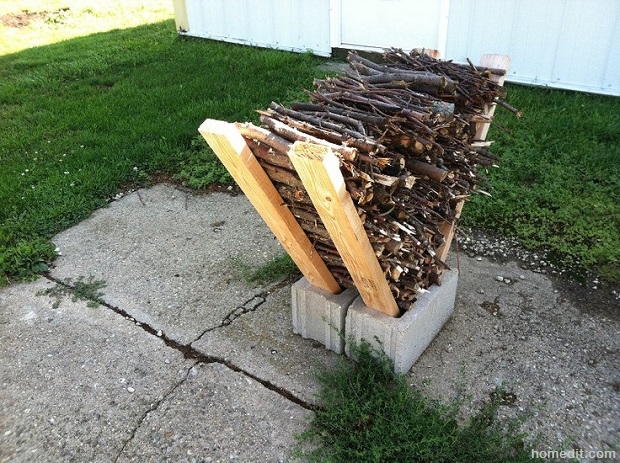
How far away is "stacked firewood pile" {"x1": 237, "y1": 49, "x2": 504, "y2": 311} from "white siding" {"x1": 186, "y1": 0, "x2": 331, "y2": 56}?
550cm

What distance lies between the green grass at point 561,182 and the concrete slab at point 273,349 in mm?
1957

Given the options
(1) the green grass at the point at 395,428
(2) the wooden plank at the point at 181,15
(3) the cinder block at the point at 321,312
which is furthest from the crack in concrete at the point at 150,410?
(2) the wooden plank at the point at 181,15

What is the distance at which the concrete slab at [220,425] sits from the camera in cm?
263

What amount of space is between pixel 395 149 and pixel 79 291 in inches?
103

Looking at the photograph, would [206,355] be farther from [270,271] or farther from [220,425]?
[270,271]

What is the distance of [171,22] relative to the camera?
11.8 meters

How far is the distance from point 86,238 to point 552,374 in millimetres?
3755

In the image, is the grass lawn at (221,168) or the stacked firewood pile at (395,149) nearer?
the stacked firewood pile at (395,149)

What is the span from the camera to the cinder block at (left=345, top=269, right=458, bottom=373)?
2867 mm

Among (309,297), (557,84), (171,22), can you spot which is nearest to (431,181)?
(309,297)

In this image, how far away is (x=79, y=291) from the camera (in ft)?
12.7

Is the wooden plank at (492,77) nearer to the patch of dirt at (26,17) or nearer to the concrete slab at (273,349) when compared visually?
the concrete slab at (273,349)

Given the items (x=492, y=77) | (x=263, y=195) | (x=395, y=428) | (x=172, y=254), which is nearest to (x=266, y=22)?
(x=172, y=254)

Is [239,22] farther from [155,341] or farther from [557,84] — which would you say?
[155,341]
